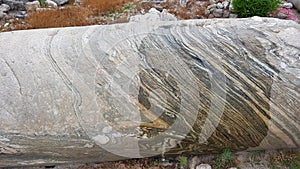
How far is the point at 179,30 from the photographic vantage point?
3.18m

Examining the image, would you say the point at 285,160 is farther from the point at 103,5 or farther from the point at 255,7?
the point at 103,5

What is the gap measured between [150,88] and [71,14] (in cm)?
375

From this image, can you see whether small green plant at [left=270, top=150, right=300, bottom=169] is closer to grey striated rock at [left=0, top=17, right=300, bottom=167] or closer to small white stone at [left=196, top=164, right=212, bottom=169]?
grey striated rock at [left=0, top=17, right=300, bottom=167]

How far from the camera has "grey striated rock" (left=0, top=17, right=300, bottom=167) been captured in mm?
2967

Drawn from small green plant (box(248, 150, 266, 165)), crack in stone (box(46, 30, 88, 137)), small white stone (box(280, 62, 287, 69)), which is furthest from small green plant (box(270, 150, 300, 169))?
crack in stone (box(46, 30, 88, 137))

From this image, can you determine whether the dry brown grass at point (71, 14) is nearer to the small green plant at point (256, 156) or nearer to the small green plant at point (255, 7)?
the small green plant at point (255, 7)

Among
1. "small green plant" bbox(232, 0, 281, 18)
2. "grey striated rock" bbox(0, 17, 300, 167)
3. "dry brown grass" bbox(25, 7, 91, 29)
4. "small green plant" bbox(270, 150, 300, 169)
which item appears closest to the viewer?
"grey striated rock" bbox(0, 17, 300, 167)

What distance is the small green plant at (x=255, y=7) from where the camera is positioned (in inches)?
205

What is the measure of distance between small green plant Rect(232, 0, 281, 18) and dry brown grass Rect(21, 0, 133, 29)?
7.18 ft

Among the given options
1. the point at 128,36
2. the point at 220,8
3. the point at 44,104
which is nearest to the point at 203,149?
the point at 128,36

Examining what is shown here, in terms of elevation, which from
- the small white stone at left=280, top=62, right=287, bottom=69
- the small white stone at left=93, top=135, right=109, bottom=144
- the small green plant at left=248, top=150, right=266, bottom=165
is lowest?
the small green plant at left=248, top=150, right=266, bottom=165

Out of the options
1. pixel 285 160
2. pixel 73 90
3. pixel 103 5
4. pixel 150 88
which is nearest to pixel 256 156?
pixel 285 160

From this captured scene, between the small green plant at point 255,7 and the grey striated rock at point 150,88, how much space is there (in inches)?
86.0

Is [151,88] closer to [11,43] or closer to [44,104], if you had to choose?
[44,104]
